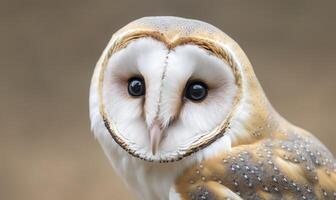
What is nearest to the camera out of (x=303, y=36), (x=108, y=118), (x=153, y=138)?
(x=153, y=138)

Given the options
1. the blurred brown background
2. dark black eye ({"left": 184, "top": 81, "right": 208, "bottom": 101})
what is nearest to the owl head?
dark black eye ({"left": 184, "top": 81, "right": 208, "bottom": 101})

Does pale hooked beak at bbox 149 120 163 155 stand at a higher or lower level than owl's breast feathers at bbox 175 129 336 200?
higher

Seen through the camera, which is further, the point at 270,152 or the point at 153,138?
the point at 270,152

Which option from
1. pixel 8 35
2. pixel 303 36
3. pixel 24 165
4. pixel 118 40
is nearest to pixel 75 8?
pixel 8 35

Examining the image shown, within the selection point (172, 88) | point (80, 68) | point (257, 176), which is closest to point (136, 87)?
point (172, 88)

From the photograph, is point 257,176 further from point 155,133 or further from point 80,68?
point 80,68

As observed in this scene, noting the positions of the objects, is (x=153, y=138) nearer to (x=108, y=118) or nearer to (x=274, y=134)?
(x=108, y=118)

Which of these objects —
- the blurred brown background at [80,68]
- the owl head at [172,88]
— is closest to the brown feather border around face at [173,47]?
the owl head at [172,88]

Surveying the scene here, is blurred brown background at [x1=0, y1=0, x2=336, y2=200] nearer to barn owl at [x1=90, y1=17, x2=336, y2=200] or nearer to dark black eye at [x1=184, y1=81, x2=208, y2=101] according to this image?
barn owl at [x1=90, y1=17, x2=336, y2=200]
